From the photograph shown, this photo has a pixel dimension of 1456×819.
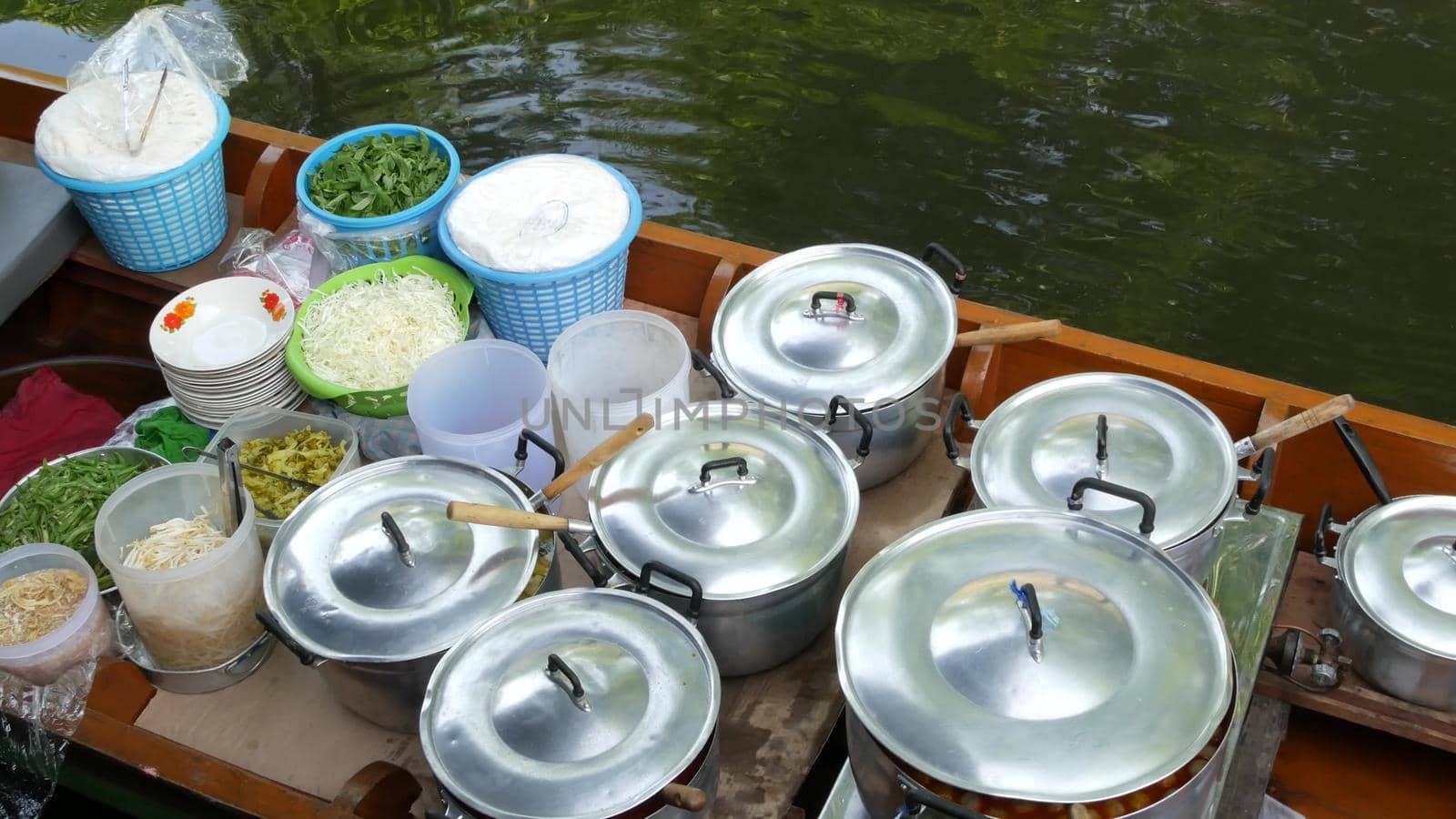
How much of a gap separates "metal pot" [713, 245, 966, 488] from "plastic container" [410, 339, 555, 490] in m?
0.53

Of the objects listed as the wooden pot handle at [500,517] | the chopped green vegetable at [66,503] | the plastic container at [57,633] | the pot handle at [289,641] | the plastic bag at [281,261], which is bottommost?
the chopped green vegetable at [66,503]

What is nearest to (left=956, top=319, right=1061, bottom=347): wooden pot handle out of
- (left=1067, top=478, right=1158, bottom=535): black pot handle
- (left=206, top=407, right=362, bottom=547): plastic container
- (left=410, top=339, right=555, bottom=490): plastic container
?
(left=1067, top=478, right=1158, bottom=535): black pot handle

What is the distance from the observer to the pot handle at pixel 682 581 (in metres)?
2.20

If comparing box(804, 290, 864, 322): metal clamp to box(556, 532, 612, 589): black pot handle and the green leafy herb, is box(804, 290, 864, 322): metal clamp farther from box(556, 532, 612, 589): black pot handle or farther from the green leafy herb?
the green leafy herb

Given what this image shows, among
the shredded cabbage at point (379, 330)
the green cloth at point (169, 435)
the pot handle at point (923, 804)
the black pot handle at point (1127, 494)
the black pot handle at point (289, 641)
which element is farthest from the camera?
the green cloth at point (169, 435)

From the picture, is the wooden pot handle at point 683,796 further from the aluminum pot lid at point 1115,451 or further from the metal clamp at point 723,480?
the aluminum pot lid at point 1115,451

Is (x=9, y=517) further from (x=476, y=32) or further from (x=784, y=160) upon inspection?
(x=476, y=32)

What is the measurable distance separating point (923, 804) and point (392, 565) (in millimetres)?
1229

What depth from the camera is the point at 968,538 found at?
2.20 metres

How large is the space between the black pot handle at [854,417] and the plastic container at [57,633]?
181 centimetres

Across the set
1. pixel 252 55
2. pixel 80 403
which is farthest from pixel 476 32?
pixel 80 403

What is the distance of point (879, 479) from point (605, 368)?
0.80 metres

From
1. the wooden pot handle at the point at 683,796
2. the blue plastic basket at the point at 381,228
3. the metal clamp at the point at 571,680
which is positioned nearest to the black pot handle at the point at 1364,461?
the wooden pot handle at the point at 683,796

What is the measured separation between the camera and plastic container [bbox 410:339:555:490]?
2826 millimetres
